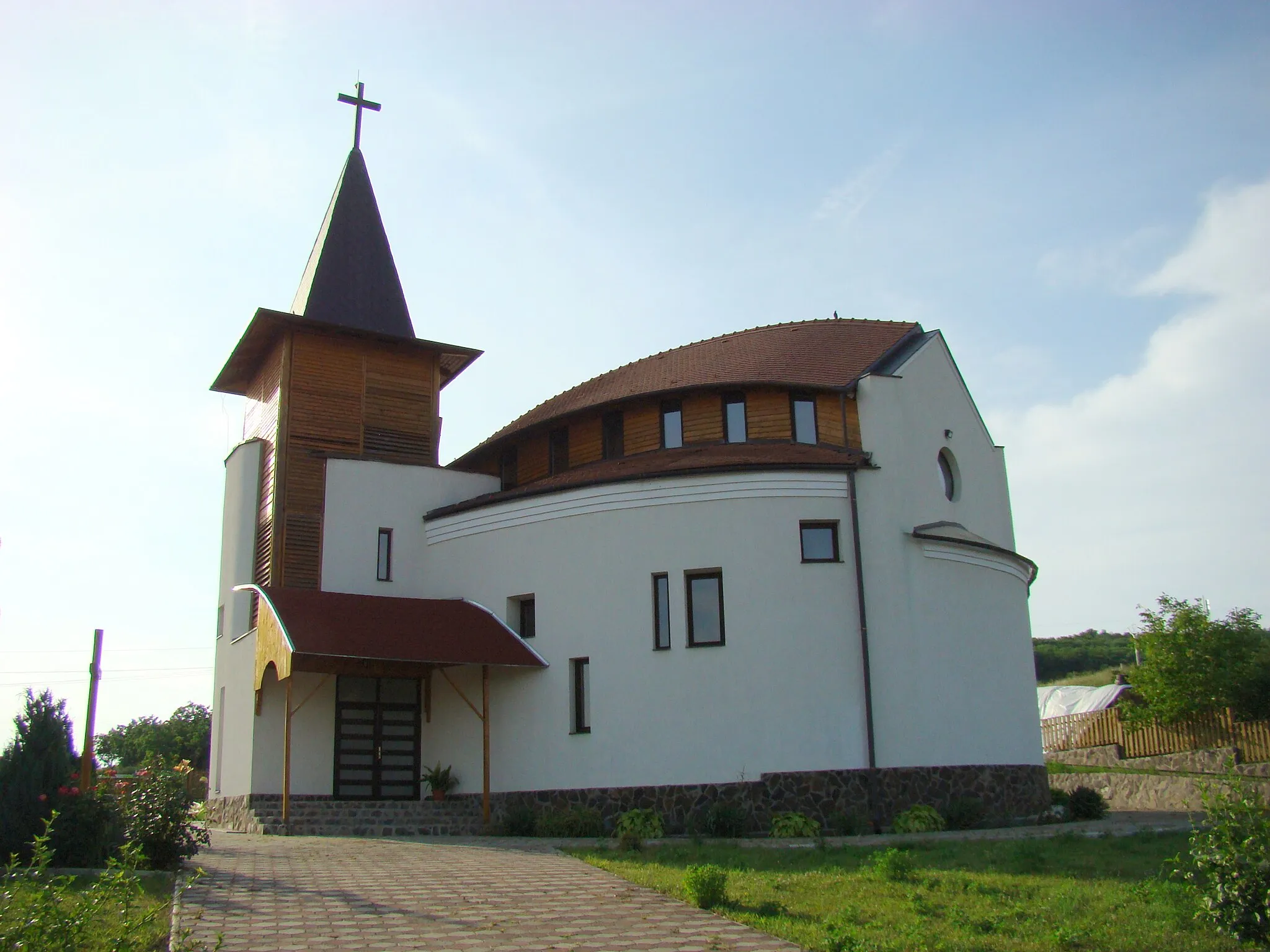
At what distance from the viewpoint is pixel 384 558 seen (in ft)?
79.9

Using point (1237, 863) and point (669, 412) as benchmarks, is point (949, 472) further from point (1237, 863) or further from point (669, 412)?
point (1237, 863)

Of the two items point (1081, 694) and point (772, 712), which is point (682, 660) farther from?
point (1081, 694)

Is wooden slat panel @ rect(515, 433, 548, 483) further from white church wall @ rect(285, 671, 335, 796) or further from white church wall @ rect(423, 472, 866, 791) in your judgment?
white church wall @ rect(285, 671, 335, 796)

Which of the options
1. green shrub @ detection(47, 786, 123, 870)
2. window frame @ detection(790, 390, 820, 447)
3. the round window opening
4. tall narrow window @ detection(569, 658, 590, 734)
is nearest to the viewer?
green shrub @ detection(47, 786, 123, 870)

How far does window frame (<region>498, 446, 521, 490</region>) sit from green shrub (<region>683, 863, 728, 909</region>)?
1612 centimetres

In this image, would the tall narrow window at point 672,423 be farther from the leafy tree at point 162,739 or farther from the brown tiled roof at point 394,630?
the leafy tree at point 162,739

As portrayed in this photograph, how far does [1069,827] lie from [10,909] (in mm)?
15984

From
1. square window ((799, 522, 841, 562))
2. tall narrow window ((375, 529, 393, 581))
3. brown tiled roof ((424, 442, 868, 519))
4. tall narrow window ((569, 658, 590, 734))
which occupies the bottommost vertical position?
tall narrow window ((569, 658, 590, 734))

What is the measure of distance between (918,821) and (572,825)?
5.67 metres

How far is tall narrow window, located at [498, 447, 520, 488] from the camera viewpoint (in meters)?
26.4

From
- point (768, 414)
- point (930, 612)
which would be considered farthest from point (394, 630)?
point (930, 612)

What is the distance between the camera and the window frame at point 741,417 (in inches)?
893

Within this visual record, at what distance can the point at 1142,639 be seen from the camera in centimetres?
3469

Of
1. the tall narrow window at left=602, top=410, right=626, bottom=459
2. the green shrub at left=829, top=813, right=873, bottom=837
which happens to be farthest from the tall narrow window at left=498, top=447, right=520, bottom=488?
the green shrub at left=829, top=813, right=873, bottom=837
